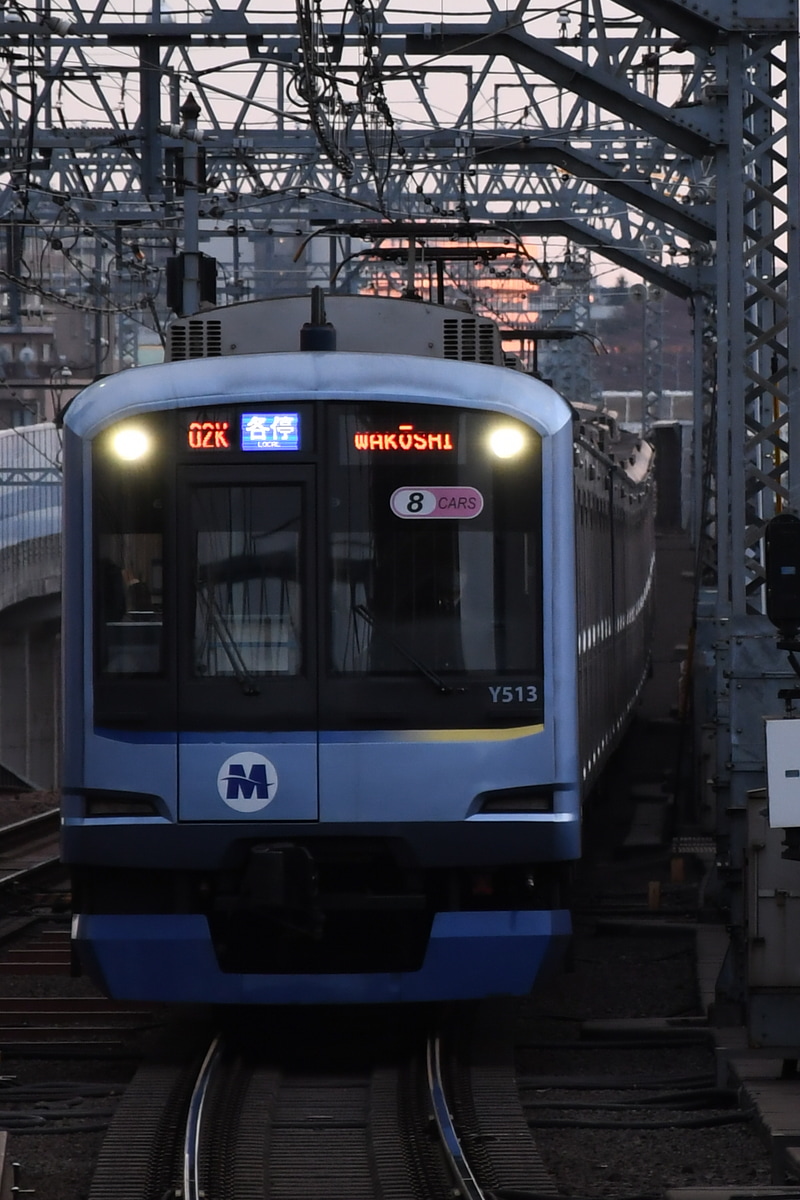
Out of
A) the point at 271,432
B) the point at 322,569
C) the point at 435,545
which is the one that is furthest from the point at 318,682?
the point at 271,432

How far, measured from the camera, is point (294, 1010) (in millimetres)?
9844

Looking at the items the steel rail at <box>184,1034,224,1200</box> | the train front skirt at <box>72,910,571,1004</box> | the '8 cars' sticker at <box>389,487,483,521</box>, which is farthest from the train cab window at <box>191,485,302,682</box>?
the steel rail at <box>184,1034,224,1200</box>

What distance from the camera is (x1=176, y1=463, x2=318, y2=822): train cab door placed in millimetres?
8242

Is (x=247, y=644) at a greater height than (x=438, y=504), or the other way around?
(x=438, y=504)

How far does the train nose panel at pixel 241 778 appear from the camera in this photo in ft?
27.0

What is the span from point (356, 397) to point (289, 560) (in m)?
0.70

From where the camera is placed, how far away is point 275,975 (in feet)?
27.3

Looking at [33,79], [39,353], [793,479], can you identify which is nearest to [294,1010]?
[793,479]

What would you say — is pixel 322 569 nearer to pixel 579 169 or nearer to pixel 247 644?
pixel 247 644

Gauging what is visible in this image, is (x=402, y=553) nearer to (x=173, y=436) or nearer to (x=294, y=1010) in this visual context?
(x=173, y=436)

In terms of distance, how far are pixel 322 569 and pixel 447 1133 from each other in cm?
226

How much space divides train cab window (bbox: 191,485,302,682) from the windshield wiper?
0.26m

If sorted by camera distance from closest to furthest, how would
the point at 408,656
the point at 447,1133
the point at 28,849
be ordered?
the point at 447,1133
the point at 408,656
the point at 28,849

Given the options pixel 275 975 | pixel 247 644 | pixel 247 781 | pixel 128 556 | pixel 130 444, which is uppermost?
pixel 130 444
